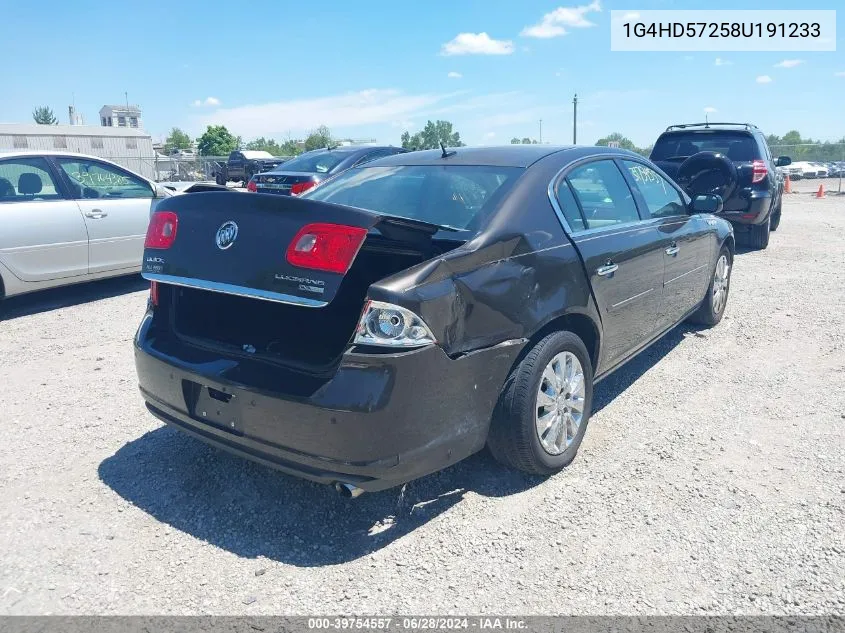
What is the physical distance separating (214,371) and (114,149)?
7549cm

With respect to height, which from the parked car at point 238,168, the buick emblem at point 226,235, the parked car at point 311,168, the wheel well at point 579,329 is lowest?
the wheel well at point 579,329

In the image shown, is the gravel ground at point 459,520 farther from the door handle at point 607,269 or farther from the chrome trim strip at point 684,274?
the door handle at point 607,269

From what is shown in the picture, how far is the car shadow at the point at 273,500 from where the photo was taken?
284cm

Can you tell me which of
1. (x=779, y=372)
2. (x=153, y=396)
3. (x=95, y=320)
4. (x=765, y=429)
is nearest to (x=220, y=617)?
(x=153, y=396)

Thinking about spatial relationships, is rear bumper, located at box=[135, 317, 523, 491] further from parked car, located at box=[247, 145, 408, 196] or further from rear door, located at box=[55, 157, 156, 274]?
parked car, located at box=[247, 145, 408, 196]

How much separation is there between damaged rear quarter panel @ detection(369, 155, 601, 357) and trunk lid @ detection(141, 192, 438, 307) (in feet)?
0.70

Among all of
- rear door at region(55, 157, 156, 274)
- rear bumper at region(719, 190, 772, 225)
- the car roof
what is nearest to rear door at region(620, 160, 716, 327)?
the car roof

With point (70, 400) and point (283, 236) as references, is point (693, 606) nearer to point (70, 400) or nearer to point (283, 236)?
point (283, 236)

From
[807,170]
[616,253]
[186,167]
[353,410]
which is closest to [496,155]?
[616,253]

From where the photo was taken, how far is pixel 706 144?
32.7ft

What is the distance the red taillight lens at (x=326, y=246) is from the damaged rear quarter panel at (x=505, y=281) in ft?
0.55

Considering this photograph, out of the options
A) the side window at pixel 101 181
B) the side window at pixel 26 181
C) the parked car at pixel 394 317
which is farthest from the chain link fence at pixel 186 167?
the parked car at pixel 394 317

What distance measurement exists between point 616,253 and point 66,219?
5.59 meters

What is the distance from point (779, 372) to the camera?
4.89 metres
